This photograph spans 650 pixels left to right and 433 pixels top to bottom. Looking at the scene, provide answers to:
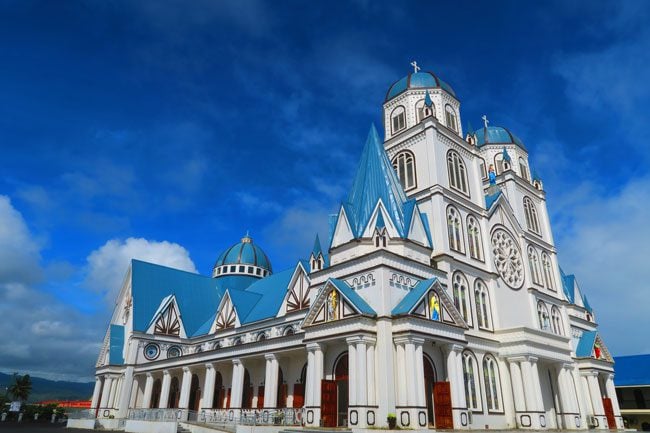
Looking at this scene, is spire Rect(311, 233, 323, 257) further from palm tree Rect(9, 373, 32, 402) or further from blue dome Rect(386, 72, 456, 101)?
palm tree Rect(9, 373, 32, 402)

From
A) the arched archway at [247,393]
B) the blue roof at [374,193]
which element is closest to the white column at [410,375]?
the blue roof at [374,193]

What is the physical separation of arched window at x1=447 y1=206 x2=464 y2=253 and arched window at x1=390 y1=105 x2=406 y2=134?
8.46m

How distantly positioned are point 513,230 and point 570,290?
11770 mm

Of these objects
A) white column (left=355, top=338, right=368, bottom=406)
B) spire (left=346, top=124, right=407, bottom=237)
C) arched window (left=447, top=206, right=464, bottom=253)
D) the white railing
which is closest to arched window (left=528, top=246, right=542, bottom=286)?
arched window (left=447, top=206, right=464, bottom=253)

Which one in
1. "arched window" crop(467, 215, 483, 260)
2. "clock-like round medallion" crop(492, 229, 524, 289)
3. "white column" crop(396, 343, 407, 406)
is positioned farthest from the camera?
"clock-like round medallion" crop(492, 229, 524, 289)

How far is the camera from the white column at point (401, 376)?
2120 centimetres

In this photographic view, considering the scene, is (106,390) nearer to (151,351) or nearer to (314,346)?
(151,351)

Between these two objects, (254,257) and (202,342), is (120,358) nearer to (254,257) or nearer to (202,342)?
(202,342)

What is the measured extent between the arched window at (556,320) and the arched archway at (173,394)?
33.1 m

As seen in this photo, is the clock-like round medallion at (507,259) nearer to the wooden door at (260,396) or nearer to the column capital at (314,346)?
the column capital at (314,346)

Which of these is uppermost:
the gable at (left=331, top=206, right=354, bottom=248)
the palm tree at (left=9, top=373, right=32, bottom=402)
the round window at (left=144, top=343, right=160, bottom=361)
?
the gable at (left=331, top=206, right=354, bottom=248)

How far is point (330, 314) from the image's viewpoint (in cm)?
2409

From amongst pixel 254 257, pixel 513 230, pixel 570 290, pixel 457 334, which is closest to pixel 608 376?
pixel 570 290

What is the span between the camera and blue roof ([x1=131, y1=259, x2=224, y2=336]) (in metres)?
44.8
